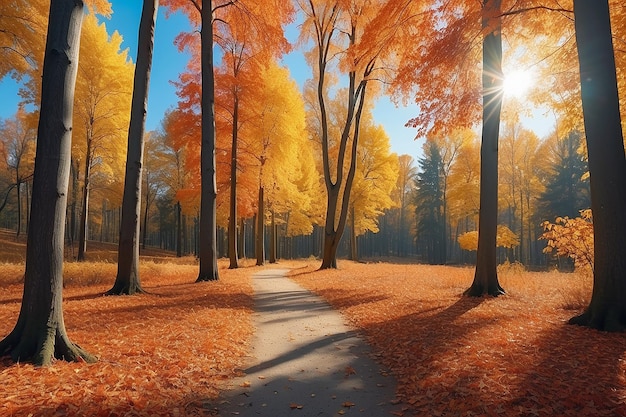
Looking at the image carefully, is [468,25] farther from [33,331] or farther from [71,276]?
[71,276]

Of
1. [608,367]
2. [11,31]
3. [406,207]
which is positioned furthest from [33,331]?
[406,207]

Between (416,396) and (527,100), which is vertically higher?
(527,100)

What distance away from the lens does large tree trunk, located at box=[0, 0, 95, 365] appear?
386 centimetres

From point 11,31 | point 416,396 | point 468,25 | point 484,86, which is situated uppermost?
point 11,31

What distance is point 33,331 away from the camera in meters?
3.83

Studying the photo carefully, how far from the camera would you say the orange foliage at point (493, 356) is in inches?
123

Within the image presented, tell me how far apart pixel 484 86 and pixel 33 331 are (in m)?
9.94

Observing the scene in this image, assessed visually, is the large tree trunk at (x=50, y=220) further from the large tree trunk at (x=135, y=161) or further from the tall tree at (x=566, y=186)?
the tall tree at (x=566, y=186)

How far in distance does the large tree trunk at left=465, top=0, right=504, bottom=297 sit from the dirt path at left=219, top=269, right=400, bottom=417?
402cm

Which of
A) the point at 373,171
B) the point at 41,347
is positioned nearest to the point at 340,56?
the point at 373,171

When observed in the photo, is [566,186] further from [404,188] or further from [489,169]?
[489,169]

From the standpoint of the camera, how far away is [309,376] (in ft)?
13.4

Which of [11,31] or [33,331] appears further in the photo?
[11,31]

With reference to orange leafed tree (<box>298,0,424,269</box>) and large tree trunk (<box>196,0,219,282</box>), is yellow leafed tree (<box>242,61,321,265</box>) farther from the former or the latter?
large tree trunk (<box>196,0,219,282</box>)
